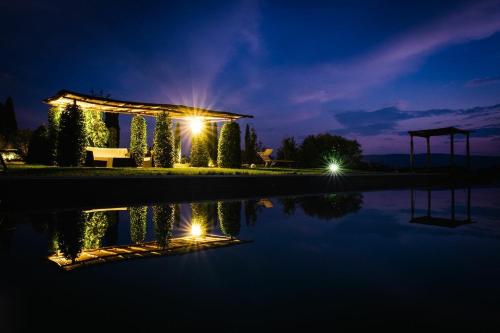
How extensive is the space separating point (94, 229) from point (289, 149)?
93.9ft

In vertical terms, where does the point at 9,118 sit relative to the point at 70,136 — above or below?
above

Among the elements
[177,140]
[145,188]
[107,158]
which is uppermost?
[177,140]

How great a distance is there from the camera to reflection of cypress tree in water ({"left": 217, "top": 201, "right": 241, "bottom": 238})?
572cm

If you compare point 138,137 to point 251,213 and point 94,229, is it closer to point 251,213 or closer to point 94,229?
point 251,213

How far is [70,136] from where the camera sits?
1484 cm

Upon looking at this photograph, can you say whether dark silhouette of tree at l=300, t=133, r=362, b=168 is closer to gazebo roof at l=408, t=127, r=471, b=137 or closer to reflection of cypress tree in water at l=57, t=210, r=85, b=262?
gazebo roof at l=408, t=127, r=471, b=137

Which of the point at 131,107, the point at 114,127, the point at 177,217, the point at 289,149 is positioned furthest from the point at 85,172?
the point at 289,149

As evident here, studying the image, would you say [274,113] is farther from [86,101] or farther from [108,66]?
[86,101]

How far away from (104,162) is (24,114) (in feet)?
87.1

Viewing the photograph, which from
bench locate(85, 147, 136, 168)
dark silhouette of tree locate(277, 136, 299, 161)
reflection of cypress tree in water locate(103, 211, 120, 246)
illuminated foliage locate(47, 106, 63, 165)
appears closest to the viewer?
reflection of cypress tree in water locate(103, 211, 120, 246)

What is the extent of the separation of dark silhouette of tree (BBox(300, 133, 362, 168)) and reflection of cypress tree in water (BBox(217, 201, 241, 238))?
78.2ft

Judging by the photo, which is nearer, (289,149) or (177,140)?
(177,140)

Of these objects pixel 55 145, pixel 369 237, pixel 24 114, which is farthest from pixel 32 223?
pixel 24 114

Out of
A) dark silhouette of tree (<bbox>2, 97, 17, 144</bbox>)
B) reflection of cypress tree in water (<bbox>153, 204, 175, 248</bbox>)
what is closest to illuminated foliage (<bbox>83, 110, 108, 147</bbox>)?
reflection of cypress tree in water (<bbox>153, 204, 175, 248</bbox>)
